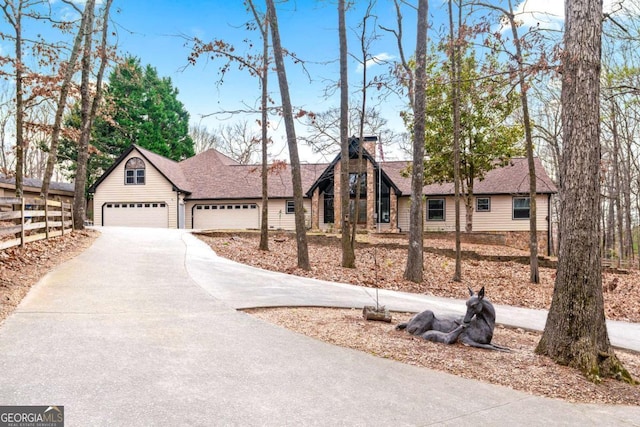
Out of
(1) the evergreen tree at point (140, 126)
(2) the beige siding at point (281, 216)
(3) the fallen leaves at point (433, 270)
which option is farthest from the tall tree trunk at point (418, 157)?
(1) the evergreen tree at point (140, 126)

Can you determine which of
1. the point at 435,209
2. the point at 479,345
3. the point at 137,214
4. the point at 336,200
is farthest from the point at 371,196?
the point at 479,345

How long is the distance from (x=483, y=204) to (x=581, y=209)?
23.5 m

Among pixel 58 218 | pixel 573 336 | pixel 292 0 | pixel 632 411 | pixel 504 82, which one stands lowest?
pixel 632 411

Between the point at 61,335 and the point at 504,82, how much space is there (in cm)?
732

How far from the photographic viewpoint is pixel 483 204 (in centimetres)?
2777

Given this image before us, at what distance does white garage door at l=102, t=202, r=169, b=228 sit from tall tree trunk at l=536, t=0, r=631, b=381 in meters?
26.3

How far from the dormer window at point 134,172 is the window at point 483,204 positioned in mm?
22292

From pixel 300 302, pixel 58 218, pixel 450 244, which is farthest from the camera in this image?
pixel 450 244

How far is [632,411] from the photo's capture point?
427cm

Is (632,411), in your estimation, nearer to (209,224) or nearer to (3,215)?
(3,215)

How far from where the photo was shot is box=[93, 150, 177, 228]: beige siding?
92.7 ft

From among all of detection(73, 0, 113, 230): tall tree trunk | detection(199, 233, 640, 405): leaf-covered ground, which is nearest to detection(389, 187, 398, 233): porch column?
detection(199, 233, 640, 405): leaf-covered ground

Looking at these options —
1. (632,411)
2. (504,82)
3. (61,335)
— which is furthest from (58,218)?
(632,411)

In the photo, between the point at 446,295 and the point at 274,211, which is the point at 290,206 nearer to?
the point at 274,211
